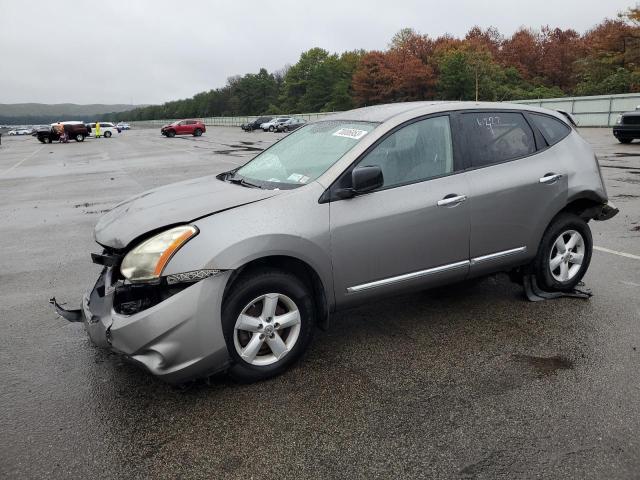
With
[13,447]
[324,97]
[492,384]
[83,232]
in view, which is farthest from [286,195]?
[324,97]

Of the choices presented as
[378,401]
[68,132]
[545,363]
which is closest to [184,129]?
[68,132]

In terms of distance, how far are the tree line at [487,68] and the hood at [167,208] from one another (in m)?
52.8

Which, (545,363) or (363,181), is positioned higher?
(363,181)

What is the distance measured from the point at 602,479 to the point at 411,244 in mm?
1853

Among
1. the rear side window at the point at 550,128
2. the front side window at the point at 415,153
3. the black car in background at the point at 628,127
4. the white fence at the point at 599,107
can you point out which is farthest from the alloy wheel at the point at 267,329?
the white fence at the point at 599,107

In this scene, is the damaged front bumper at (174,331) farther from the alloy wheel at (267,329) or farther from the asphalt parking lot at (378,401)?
the asphalt parking lot at (378,401)

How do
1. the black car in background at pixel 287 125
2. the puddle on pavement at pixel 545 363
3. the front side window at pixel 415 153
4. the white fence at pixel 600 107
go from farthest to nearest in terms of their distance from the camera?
the black car in background at pixel 287 125, the white fence at pixel 600 107, the front side window at pixel 415 153, the puddle on pavement at pixel 545 363

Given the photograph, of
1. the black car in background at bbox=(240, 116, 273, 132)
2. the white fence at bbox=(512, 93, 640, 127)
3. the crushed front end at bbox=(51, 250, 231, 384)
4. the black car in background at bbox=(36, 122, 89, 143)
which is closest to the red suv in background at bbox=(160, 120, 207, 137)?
the black car in background at bbox=(240, 116, 273, 132)

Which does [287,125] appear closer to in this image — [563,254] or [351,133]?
[563,254]

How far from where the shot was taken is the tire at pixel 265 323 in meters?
3.29

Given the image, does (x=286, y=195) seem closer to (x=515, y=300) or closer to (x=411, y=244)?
(x=411, y=244)

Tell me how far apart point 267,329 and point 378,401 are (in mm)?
802

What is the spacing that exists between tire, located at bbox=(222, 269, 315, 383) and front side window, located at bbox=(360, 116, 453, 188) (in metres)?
1.03

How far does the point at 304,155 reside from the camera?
4234 mm
